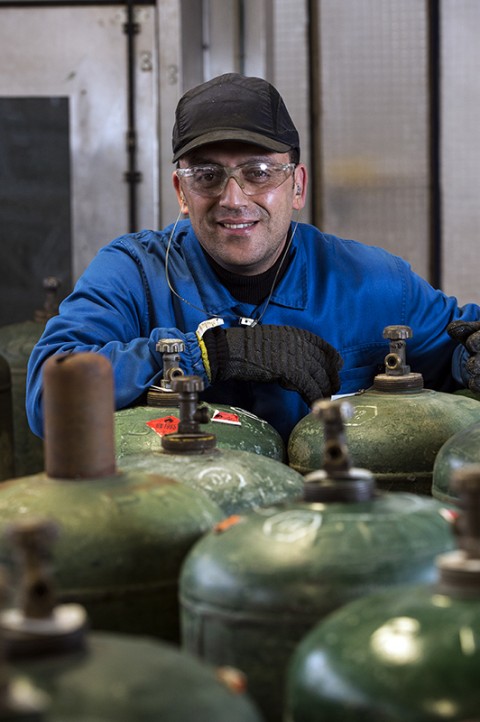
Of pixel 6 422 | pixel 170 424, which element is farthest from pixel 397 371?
pixel 6 422

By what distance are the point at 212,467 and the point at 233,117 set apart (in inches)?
46.6

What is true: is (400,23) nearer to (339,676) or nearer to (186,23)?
(186,23)

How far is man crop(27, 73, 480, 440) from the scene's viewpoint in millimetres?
2355

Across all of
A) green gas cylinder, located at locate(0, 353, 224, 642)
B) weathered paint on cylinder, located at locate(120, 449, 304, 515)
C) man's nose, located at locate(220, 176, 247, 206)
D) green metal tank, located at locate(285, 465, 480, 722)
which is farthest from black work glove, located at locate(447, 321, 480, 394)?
green metal tank, located at locate(285, 465, 480, 722)

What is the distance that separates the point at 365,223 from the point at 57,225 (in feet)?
3.69

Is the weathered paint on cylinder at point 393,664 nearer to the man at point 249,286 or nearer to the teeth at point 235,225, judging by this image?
the man at point 249,286

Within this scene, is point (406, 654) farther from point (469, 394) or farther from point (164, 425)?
point (469, 394)

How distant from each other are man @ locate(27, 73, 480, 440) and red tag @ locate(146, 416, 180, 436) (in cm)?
36

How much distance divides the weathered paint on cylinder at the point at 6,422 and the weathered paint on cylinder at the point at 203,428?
1447 millimetres

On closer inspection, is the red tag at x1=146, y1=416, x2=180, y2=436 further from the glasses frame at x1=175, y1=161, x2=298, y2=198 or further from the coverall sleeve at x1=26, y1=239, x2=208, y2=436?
the glasses frame at x1=175, y1=161, x2=298, y2=198

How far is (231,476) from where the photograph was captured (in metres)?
1.34

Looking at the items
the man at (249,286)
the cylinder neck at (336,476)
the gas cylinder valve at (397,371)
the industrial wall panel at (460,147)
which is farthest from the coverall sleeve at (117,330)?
the industrial wall panel at (460,147)

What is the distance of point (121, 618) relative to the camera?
110 centimetres

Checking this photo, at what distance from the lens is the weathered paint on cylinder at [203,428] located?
1759 mm
